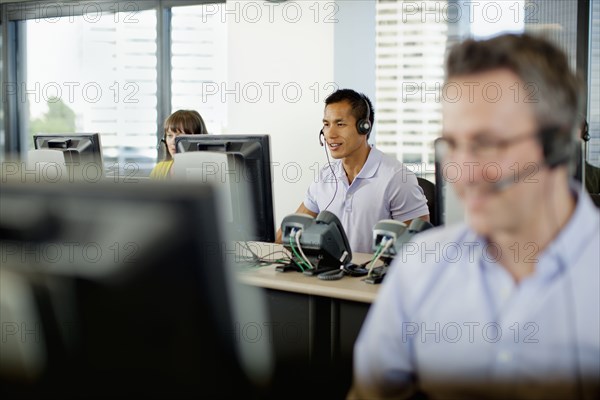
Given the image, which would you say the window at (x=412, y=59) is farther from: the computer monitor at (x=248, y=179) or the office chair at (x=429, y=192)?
the computer monitor at (x=248, y=179)

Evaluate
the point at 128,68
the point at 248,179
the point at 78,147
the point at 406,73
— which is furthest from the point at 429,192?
the point at 128,68

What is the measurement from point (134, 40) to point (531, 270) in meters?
4.64

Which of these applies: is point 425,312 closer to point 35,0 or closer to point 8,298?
point 8,298

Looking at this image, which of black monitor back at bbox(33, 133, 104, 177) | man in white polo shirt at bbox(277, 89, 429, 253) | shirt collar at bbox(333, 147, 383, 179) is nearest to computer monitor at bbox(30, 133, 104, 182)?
black monitor back at bbox(33, 133, 104, 177)

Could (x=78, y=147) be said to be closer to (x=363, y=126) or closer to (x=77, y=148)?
(x=77, y=148)

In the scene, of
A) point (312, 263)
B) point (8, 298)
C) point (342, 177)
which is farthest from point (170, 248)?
point (342, 177)

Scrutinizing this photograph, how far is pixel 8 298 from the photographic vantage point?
2.17 ft

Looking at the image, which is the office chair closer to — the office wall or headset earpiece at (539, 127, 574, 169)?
the office wall

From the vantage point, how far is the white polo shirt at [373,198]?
9.47 feet

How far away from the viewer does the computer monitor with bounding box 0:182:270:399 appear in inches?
23.0

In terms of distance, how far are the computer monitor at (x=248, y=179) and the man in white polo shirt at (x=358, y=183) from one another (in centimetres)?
68

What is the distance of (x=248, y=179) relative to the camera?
2.23 metres

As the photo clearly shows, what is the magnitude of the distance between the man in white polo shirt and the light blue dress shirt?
5.79 feet

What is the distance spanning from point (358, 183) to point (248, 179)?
0.86m
